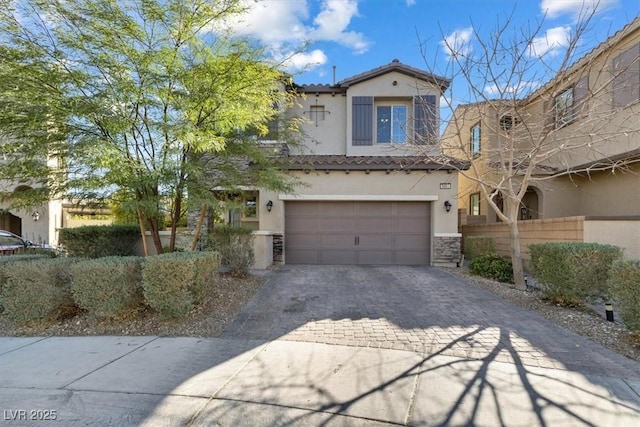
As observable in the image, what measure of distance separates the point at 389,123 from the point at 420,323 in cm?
991

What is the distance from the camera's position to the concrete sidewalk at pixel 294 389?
2896 mm

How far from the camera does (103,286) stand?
16.9ft

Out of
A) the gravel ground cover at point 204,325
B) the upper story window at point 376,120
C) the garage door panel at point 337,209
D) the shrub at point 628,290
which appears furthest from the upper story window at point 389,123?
the shrub at point 628,290

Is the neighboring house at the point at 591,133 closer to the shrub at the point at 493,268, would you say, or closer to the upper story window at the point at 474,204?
the upper story window at the point at 474,204

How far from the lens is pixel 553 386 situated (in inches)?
132

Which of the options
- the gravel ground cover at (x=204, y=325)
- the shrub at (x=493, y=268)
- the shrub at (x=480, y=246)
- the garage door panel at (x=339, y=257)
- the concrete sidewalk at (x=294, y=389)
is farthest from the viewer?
the garage door panel at (x=339, y=257)

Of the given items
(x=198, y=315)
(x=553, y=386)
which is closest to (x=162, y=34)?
(x=198, y=315)

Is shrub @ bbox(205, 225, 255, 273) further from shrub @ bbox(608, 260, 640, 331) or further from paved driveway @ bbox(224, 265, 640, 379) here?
shrub @ bbox(608, 260, 640, 331)

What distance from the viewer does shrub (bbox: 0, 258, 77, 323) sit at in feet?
17.4

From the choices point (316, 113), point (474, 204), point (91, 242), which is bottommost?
point (91, 242)

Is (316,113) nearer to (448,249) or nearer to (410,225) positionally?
(410,225)

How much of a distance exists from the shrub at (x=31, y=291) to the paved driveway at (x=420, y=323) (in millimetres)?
2973

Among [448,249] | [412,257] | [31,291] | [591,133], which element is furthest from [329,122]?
[31,291]

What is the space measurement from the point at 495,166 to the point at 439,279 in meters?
4.87
